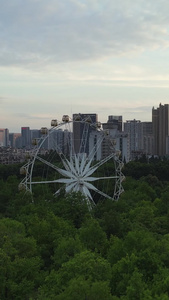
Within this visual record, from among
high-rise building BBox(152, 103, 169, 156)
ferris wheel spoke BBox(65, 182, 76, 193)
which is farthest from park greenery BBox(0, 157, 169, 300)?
high-rise building BBox(152, 103, 169, 156)

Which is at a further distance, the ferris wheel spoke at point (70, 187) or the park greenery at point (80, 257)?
the ferris wheel spoke at point (70, 187)

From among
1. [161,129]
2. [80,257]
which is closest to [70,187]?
[80,257]

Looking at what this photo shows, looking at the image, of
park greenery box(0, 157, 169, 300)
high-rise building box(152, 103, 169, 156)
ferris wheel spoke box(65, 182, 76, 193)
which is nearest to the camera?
park greenery box(0, 157, 169, 300)

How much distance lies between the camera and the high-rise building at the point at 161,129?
577ft

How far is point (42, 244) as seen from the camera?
26.1 m

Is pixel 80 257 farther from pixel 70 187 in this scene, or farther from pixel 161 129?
pixel 161 129

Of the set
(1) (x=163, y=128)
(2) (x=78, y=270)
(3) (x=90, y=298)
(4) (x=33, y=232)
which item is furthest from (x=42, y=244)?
(1) (x=163, y=128)

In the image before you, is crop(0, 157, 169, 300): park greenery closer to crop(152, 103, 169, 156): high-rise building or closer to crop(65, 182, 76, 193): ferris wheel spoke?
crop(65, 182, 76, 193): ferris wheel spoke

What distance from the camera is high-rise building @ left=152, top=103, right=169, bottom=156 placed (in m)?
176

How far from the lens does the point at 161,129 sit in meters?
182

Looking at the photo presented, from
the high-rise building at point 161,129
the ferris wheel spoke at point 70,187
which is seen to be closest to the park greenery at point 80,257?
the ferris wheel spoke at point 70,187

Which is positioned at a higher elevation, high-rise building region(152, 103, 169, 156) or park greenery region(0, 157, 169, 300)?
high-rise building region(152, 103, 169, 156)

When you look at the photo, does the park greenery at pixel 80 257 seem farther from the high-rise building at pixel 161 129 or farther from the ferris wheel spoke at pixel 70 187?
the high-rise building at pixel 161 129

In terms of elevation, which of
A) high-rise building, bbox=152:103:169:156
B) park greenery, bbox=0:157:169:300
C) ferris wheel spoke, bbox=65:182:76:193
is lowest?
park greenery, bbox=0:157:169:300
